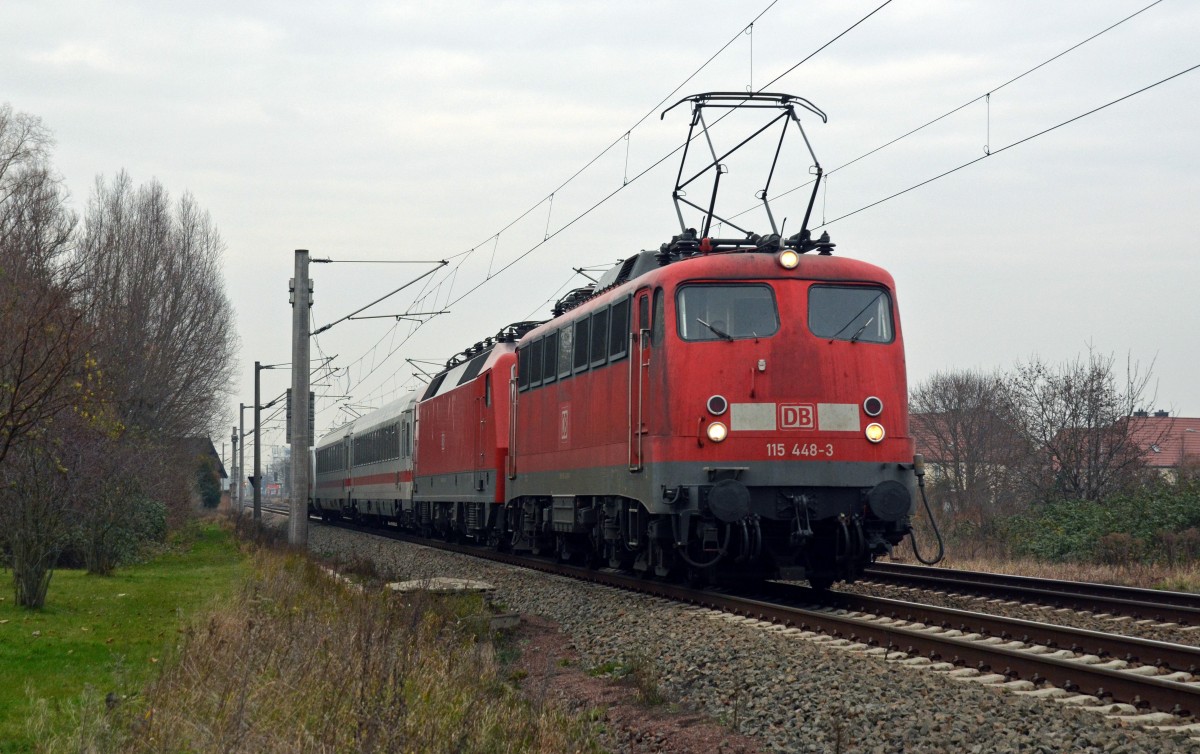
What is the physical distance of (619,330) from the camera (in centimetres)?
1416

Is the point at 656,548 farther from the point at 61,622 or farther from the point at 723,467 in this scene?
the point at 61,622

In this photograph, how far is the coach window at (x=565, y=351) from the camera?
16188 millimetres

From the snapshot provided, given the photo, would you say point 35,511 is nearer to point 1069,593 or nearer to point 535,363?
point 535,363

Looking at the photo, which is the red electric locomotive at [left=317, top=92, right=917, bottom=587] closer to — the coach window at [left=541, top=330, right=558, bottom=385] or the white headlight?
the white headlight

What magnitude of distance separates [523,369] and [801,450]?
7.44 m

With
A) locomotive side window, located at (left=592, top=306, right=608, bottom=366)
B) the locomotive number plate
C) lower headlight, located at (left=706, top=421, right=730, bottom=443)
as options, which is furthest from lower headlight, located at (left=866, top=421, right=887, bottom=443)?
locomotive side window, located at (left=592, top=306, right=608, bottom=366)

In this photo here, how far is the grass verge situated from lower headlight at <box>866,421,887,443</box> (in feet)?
21.9

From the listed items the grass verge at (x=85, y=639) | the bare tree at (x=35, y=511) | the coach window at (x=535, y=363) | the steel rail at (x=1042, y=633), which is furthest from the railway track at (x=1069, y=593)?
the bare tree at (x=35, y=511)

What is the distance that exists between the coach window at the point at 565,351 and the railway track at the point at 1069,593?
4.59 metres

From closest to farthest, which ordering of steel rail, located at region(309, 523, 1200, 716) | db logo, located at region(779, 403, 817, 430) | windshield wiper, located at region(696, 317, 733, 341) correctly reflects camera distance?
steel rail, located at region(309, 523, 1200, 716)
db logo, located at region(779, 403, 817, 430)
windshield wiper, located at region(696, 317, 733, 341)

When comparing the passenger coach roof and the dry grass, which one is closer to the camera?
the dry grass

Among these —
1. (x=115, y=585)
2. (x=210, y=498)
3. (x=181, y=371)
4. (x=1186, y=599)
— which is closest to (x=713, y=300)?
(x=1186, y=599)

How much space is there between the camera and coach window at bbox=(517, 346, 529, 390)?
61.9 feet

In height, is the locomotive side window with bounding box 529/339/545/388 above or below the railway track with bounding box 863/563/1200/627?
above
